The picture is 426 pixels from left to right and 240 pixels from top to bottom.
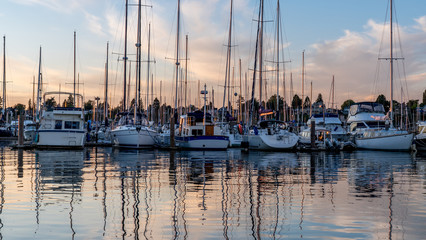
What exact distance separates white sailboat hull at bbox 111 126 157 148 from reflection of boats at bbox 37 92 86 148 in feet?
14.0

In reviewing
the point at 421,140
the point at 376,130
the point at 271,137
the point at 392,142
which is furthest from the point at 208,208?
the point at 376,130

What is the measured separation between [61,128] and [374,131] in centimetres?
3224

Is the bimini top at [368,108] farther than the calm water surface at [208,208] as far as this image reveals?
Yes

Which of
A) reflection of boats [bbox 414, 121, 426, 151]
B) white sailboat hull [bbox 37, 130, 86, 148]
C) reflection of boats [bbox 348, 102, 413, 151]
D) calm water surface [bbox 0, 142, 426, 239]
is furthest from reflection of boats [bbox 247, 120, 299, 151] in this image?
calm water surface [bbox 0, 142, 426, 239]

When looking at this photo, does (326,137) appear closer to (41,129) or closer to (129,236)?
(41,129)

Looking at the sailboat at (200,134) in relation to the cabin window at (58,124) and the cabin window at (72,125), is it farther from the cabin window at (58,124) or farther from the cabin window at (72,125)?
the cabin window at (58,124)

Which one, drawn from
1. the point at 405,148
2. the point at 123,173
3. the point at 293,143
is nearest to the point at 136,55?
the point at 293,143

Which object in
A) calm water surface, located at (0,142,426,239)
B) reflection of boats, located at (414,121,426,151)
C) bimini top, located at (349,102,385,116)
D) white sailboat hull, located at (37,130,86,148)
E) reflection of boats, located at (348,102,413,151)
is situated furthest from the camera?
bimini top, located at (349,102,385,116)

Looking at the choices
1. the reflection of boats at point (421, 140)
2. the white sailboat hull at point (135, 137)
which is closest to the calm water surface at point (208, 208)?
the white sailboat hull at point (135, 137)

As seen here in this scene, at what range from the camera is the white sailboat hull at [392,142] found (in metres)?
46.6

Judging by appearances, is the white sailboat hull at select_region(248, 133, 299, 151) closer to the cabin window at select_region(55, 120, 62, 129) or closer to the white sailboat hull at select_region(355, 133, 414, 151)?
the white sailboat hull at select_region(355, 133, 414, 151)

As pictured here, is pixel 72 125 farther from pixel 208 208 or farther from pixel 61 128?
pixel 208 208

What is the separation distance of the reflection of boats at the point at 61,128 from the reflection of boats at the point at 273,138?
653 inches

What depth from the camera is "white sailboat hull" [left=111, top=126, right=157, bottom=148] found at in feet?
152
